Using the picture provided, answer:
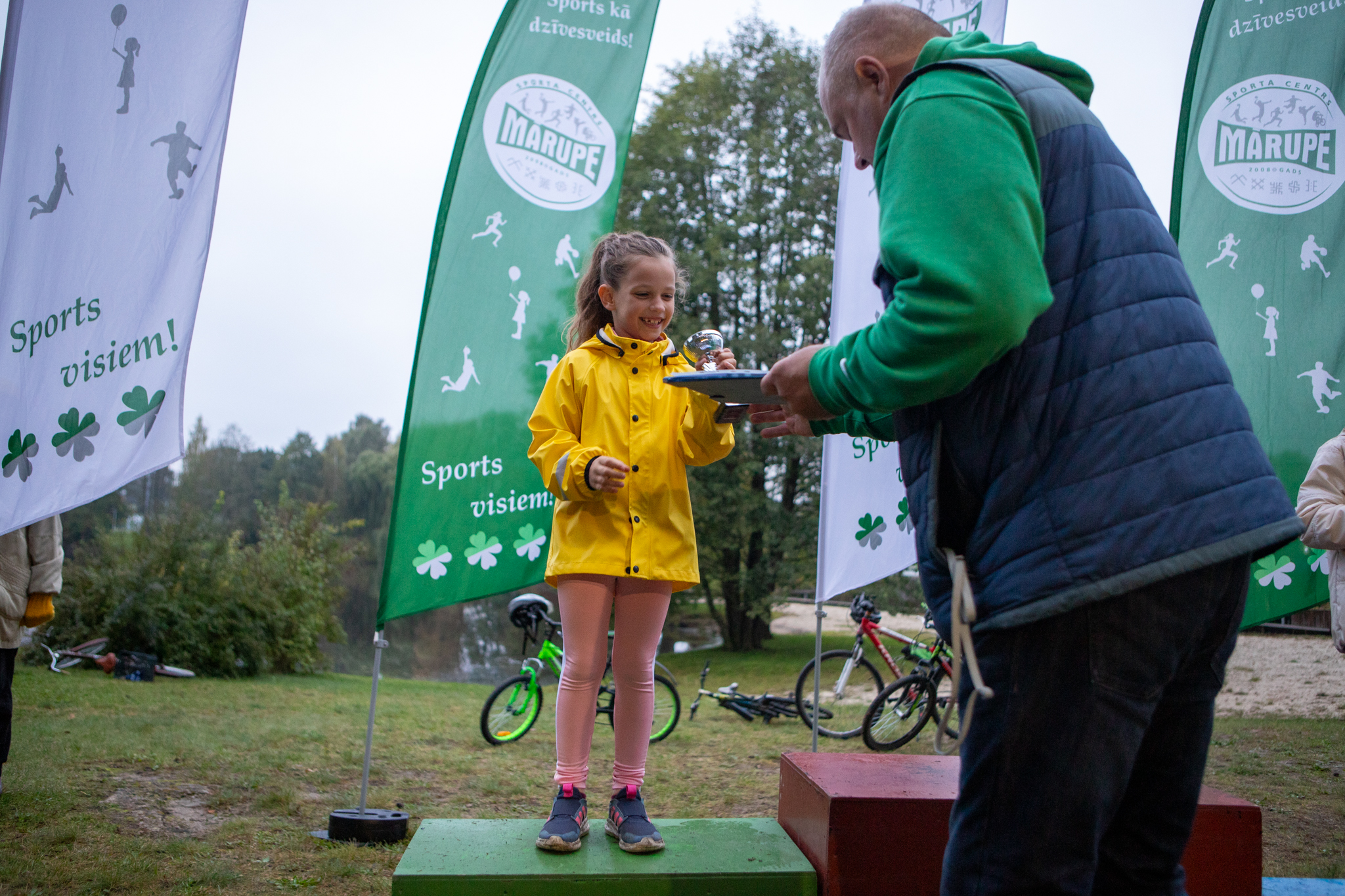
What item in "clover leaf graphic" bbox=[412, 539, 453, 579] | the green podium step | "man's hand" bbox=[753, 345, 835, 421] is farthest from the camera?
"clover leaf graphic" bbox=[412, 539, 453, 579]

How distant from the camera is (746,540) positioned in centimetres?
1548

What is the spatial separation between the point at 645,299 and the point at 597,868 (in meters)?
1.52

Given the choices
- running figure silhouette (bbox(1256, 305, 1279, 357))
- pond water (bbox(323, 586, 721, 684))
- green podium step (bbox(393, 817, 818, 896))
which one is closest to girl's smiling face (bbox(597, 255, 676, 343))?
green podium step (bbox(393, 817, 818, 896))

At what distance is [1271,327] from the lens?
464 cm

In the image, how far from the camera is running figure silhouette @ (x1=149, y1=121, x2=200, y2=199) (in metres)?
3.32

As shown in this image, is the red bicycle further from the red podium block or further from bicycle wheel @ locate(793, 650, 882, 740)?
the red podium block

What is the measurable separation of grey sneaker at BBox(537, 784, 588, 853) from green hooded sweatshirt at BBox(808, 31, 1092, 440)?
1518 millimetres

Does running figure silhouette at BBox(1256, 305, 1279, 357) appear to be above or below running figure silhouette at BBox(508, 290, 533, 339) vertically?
above

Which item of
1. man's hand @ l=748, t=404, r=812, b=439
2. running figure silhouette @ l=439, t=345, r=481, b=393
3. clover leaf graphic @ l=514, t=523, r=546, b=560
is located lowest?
clover leaf graphic @ l=514, t=523, r=546, b=560

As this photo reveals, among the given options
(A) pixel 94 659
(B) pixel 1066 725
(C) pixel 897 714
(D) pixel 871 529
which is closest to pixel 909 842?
(B) pixel 1066 725

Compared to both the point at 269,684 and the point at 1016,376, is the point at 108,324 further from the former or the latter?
the point at 269,684

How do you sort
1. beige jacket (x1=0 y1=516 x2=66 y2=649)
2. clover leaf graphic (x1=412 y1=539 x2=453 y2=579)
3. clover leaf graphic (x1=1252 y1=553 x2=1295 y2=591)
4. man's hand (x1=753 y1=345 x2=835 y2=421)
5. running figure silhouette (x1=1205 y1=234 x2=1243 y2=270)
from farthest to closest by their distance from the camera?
running figure silhouette (x1=1205 y1=234 x2=1243 y2=270), clover leaf graphic (x1=1252 y1=553 x2=1295 y2=591), clover leaf graphic (x1=412 y1=539 x2=453 y2=579), beige jacket (x1=0 y1=516 x2=66 y2=649), man's hand (x1=753 y1=345 x2=835 y2=421)

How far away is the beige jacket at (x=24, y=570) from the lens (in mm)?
3646

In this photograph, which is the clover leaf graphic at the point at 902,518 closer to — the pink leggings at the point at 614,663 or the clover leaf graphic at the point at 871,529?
the clover leaf graphic at the point at 871,529
